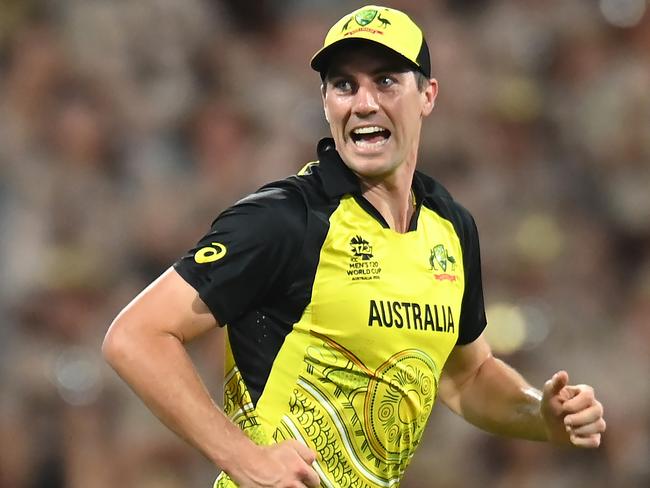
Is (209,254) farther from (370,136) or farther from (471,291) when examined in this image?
(471,291)

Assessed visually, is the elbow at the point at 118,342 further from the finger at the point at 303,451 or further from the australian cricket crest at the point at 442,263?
the australian cricket crest at the point at 442,263

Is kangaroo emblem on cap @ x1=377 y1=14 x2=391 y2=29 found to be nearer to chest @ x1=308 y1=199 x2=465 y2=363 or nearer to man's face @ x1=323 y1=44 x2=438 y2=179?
man's face @ x1=323 y1=44 x2=438 y2=179

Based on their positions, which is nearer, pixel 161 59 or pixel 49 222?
pixel 49 222

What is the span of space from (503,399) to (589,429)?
53 centimetres

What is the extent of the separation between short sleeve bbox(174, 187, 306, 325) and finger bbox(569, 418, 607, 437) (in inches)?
40.6

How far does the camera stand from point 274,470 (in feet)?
10.6

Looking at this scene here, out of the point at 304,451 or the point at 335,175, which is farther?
the point at 335,175

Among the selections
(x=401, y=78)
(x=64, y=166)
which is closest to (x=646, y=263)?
(x=64, y=166)

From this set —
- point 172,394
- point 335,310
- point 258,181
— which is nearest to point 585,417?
point 335,310

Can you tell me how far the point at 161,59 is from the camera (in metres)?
7.58

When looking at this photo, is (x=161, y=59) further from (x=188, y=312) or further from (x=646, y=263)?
(x=188, y=312)

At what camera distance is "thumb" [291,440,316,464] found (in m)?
3.27

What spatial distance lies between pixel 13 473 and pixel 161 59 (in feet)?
8.80

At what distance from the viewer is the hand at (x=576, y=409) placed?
371cm
